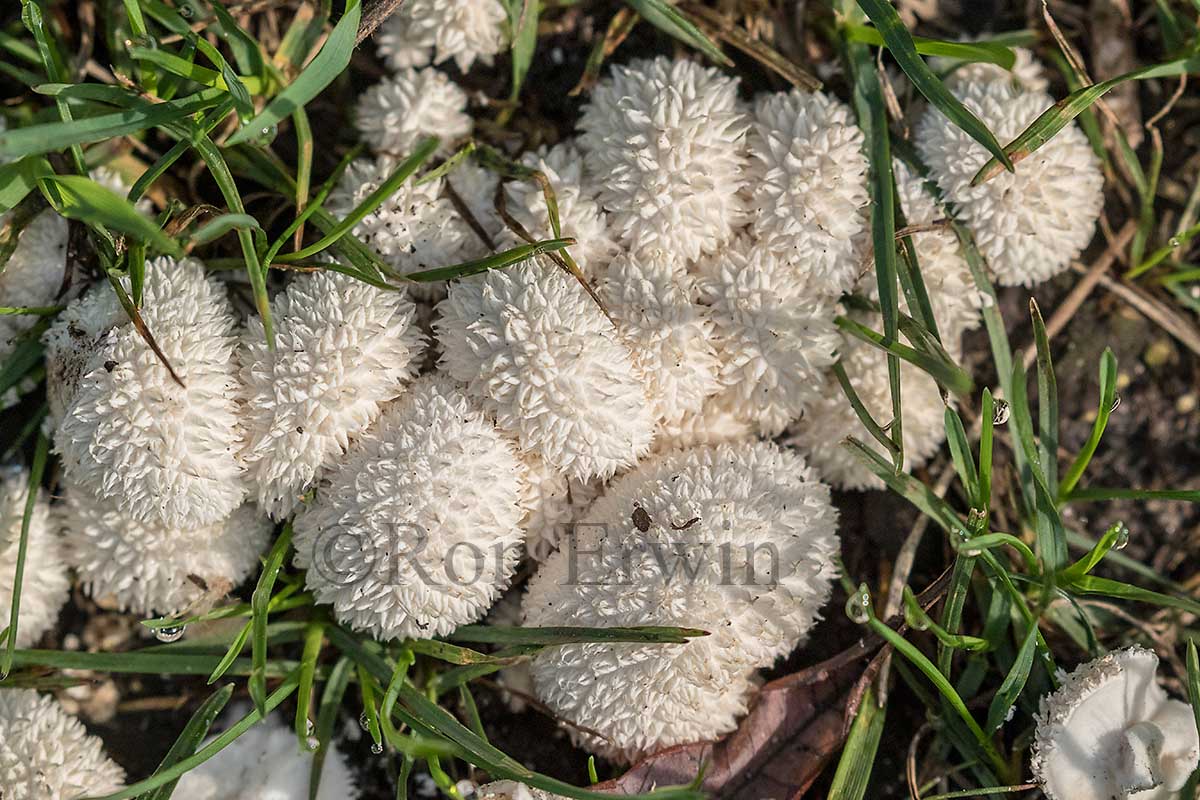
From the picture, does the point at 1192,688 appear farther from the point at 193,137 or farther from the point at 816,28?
the point at 193,137

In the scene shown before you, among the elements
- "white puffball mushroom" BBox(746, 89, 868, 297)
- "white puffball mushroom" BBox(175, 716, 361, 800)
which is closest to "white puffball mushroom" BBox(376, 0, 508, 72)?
"white puffball mushroom" BBox(746, 89, 868, 297)

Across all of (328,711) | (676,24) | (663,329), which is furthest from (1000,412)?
(328,711)

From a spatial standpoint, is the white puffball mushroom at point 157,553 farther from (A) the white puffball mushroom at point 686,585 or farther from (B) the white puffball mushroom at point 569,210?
(B) the white puffball mushroom at point 569,210

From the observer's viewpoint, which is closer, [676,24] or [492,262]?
[492,262]

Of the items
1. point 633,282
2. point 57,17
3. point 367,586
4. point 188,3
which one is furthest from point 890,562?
point 57,17

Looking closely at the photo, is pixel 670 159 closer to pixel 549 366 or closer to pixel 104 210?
pixel 549 366

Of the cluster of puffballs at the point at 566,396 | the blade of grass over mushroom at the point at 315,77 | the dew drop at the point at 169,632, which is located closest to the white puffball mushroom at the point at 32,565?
the cluster of puffballs at the point at 566,396

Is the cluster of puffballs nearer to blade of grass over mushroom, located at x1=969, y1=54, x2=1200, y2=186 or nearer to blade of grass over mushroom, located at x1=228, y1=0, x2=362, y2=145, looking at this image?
blade of grass over mushroom, located at x1=969, y1=54, x2=1200, y2=186
